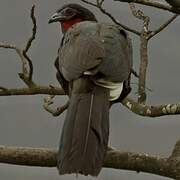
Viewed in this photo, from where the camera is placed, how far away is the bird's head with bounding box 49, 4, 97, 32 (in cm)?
413

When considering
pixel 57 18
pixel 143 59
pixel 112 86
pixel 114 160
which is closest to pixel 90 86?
pixel 112 86

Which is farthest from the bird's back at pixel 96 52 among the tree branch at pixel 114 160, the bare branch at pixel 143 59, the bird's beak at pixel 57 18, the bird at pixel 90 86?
the bird's beak at pixel 57 18

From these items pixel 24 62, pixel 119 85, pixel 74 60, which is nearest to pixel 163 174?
pixel 119 85

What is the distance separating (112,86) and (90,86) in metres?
0.11

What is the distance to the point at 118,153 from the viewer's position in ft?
10.6

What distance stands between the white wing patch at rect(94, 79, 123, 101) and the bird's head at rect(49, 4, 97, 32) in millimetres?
1096

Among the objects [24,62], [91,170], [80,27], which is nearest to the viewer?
[91,170]

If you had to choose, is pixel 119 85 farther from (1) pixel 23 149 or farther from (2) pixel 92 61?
(1) pixel 23 149

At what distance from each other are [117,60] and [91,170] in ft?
2.37

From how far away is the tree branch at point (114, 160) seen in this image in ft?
10.4

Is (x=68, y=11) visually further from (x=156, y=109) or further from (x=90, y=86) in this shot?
(x=90, y=86)

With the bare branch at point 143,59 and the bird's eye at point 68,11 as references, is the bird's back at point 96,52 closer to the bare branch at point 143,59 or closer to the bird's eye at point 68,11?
the bare branch at point 143,59

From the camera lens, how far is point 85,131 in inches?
111

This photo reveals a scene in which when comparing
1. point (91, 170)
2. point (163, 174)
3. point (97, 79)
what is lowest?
point (163, 174)
